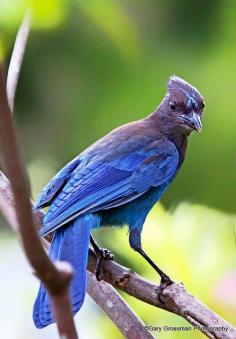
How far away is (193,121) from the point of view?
3.13 metres

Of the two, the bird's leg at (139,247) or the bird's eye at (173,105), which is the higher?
the bird's eye at (173,105)

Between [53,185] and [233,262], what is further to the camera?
[53,185]

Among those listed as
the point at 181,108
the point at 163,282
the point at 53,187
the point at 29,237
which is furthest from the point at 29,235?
the point at 181,108

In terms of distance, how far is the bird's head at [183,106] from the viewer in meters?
3.11

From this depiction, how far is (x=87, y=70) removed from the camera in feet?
16.5

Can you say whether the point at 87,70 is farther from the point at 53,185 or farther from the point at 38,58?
the point at 53,185

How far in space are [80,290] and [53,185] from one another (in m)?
0.65

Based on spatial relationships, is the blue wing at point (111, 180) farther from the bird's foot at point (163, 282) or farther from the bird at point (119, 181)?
the bird's foot at point (163, 282)

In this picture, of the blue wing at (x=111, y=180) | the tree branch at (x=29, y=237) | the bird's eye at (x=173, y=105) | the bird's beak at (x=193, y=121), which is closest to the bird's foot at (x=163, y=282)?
the blue wing at (x=111, y=180)

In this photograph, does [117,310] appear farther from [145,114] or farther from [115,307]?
[145,114]

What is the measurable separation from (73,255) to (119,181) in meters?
0.60

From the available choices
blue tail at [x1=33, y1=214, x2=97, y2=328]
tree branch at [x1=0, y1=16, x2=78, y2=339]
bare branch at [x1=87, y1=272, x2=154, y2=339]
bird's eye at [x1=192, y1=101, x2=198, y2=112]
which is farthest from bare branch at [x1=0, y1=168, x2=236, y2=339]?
bird's eye at [x1=192, y1=101, x2=198, y2=112]

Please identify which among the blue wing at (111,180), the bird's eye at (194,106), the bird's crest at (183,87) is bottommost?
the blue wing at (111,180)

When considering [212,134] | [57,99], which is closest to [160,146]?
[212,134]
